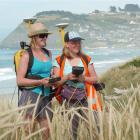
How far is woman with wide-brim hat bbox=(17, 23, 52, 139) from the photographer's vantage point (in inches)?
200

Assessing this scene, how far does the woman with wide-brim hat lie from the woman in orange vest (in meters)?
0.11

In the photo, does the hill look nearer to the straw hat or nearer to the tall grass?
the straw hat

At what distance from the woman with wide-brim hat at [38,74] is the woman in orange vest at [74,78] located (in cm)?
11

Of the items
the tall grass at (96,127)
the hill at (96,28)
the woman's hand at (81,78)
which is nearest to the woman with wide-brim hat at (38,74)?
the woman's hand at (81,78)

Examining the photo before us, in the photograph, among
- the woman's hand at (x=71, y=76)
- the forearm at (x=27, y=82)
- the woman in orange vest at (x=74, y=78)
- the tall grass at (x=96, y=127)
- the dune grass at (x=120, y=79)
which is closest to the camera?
the tall grass at (x=96, y=127)

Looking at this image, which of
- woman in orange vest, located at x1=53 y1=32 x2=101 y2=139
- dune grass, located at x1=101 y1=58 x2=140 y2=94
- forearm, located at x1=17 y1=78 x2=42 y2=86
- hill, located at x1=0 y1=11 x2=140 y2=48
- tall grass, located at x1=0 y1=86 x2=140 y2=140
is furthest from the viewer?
hill, located at x1=0 y1=11 x2=140 y2=48

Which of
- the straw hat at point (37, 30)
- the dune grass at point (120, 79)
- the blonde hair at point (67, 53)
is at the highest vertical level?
the straw hat at point (37, 30)

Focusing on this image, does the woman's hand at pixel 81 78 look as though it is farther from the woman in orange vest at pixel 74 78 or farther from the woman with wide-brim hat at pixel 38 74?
the woman with wide-brim hat at pixel 38 74

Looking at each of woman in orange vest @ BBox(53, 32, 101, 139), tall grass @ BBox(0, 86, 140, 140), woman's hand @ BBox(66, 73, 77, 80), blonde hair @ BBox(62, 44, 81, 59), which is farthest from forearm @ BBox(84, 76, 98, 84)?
tall grass @ BBox(0, 86, 140, 140)

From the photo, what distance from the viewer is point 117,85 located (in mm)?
14805

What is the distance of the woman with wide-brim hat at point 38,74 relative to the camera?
5.07 meters

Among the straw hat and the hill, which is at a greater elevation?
the straw hat

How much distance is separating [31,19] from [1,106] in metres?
1.04

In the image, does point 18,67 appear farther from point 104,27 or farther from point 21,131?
point 104,27
